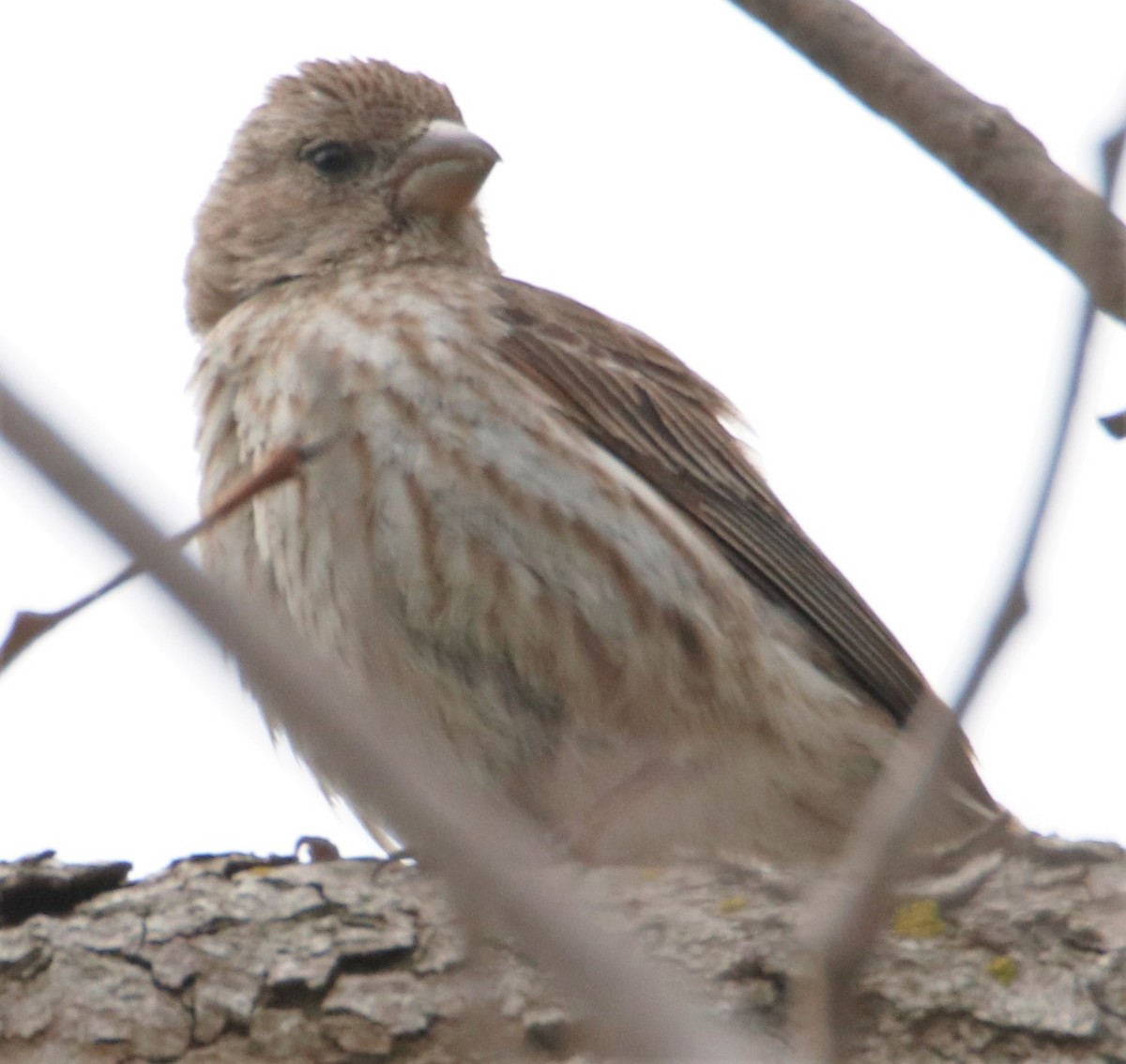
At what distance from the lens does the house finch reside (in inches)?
209

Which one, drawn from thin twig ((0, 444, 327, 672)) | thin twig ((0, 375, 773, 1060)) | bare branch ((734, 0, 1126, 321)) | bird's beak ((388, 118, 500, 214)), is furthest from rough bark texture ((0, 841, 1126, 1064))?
bird's beak ((388, 118, 500, 214))

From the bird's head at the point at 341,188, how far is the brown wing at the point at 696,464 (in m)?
0.47

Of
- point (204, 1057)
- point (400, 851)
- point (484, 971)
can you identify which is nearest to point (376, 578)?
point (400, 851)

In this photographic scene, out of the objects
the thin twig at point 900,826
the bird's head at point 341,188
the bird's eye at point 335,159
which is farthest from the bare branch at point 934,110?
the bird's eye at point 335,159

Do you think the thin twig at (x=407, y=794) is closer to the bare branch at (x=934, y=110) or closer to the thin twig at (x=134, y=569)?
the thin twig at (x=134, y=569)

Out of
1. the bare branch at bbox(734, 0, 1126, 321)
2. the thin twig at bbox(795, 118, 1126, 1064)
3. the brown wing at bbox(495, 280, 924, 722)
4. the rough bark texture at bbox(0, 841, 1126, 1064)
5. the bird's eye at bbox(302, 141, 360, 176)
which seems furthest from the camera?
the bird's eye at bbox(302, 141, 360, 176)

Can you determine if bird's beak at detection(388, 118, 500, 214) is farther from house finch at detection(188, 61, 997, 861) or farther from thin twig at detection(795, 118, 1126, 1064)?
thin twig at detection(795, 118, 1126, 1064)

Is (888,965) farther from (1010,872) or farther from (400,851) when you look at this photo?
(400,851)

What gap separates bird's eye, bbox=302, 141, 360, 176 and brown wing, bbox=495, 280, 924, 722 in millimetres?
898

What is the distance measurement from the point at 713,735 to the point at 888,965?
1.34 meters

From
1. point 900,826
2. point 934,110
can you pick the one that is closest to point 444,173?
point 934,110

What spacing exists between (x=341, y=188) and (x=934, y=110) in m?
3.72

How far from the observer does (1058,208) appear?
360cm

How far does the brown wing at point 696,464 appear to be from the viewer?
5902 millimetres
